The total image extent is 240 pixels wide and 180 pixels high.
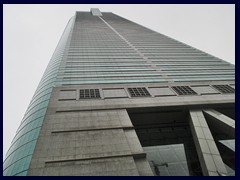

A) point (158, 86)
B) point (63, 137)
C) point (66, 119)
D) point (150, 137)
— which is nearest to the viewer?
point (63, 137)

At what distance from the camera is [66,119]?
22625 mm

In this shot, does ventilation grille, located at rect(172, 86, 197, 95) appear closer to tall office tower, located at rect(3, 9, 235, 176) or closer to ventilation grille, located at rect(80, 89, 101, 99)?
tall office tower, located at rect(3, 9, 235, 176)

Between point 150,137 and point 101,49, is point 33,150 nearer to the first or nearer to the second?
point 150,137

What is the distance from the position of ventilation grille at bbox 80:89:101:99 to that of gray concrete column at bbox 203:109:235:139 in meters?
13.8

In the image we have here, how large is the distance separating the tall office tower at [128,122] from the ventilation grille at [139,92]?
0.14m

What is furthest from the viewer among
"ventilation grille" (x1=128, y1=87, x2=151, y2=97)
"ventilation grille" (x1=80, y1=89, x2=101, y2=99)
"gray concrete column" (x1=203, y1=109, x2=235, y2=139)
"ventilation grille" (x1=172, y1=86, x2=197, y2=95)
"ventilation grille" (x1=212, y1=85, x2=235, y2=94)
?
"ventilation grille" (x1=212, y1=85, x2=235, y2=94)

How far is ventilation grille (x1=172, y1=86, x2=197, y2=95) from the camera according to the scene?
29.6 meters

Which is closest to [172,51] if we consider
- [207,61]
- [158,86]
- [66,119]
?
[207,61]

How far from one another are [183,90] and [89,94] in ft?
43.8

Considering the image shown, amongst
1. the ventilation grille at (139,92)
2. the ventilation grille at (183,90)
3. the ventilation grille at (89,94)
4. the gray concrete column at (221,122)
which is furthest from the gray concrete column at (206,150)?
the ventilation grille at (89,94)

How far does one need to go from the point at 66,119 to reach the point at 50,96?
624 centimetres

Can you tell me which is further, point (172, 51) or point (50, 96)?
point (172, 51)

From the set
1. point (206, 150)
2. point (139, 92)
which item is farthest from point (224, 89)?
point (206, 150)

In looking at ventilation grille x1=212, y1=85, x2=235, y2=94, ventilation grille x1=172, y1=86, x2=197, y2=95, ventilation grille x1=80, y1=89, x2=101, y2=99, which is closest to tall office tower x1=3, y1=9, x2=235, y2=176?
ventilation grille x1=172, y1=86, x2=197, y2=95
